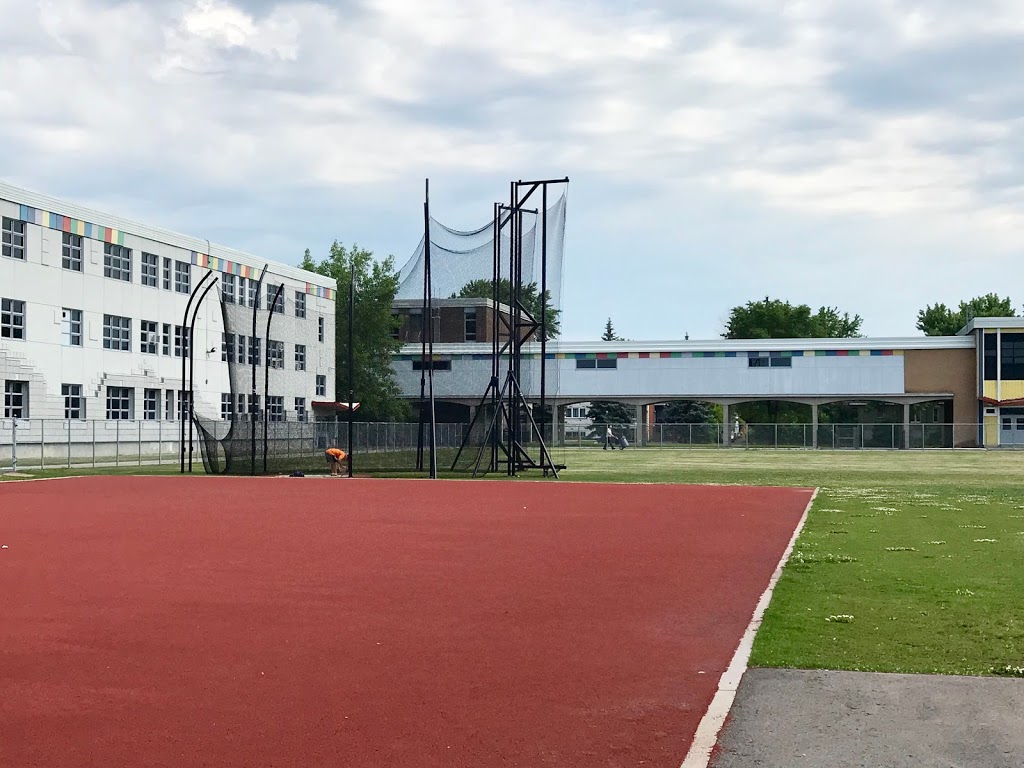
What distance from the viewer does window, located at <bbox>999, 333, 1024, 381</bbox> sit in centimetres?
7681

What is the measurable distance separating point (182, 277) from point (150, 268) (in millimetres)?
2661

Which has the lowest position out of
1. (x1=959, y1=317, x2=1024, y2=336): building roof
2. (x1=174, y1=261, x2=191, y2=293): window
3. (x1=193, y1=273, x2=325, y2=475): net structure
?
(x1=193, y1=273, x2=325, y2=475): net structure

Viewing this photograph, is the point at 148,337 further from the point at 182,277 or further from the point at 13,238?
the point at 13,238

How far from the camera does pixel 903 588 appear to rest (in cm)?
1178

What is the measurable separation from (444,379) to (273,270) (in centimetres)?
1984

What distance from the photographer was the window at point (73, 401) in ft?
163

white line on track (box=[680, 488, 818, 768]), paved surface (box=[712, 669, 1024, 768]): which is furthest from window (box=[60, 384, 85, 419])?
paved surface (box=[712, 669, 1024, 768])

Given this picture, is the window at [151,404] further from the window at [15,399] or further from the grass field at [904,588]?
the grass field at [904,588]

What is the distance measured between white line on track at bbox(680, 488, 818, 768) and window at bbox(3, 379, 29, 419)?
135 feet

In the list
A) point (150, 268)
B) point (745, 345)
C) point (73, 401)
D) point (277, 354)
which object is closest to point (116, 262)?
point (150, 268)

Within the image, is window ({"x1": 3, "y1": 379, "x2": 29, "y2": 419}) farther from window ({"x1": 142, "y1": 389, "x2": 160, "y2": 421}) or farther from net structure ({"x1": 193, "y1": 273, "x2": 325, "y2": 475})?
window ({"x1": 142, "y1": 389, "x2": 160, "y2": 421})

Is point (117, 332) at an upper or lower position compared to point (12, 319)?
lower

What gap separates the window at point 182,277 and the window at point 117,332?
4.49m

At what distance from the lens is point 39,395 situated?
1881 inches
